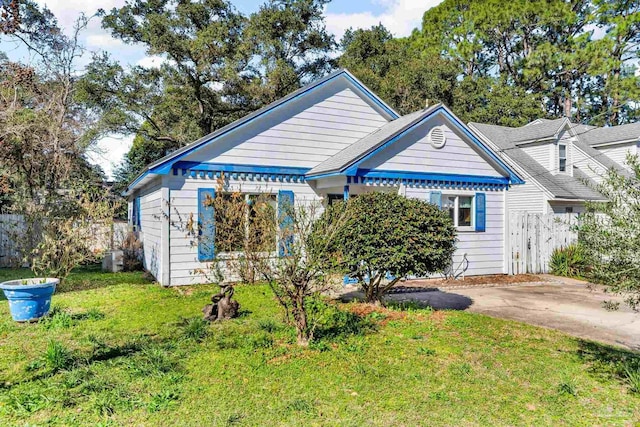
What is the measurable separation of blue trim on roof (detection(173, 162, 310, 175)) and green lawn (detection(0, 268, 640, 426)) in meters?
4.45

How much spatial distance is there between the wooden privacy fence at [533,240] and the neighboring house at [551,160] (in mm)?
4487

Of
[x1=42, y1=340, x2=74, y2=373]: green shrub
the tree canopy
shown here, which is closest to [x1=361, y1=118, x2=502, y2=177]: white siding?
[x1=42, y1=340, x2=74, y2=373]: green shrub

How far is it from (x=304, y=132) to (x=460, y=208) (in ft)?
17.1

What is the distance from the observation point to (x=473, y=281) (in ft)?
38.4

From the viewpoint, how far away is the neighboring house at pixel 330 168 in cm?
1059

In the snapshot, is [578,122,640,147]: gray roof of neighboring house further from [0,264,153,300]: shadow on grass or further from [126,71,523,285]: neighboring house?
[0,264,153,300]: shadow on grass

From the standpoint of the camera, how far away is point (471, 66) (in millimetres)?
37594

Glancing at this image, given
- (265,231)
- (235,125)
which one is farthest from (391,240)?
(235,125)

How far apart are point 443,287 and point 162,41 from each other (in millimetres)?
19082

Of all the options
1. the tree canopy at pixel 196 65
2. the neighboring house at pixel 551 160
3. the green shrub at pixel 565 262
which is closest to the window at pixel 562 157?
the neighboring house at pixel 551 160

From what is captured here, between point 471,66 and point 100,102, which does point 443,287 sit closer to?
point 100,102

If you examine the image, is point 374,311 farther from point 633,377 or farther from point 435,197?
point 435,197

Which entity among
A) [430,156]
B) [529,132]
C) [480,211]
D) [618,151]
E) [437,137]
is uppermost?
[529,132]

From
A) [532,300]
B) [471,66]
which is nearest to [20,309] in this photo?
[532,300]
